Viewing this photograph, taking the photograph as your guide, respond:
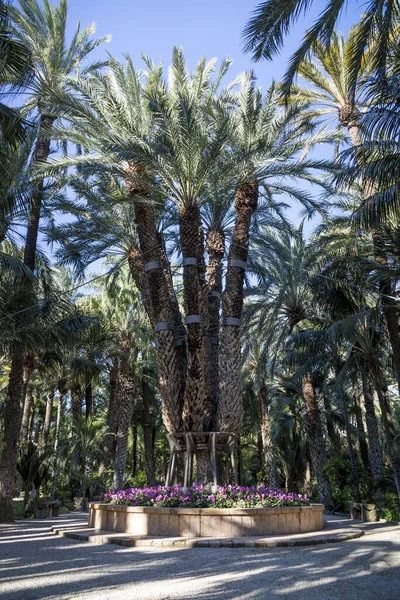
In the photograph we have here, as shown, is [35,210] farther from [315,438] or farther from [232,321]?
[315,438]

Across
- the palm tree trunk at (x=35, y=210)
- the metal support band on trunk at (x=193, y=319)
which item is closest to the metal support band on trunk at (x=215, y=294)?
the metal support band on trunk at (x=193, y=319)

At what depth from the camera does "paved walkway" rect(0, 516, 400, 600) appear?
4.93 meters

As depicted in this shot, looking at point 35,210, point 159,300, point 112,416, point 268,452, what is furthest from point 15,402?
point 268,452

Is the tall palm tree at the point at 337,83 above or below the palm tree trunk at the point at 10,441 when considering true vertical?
above

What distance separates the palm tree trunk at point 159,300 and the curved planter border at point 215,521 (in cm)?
245

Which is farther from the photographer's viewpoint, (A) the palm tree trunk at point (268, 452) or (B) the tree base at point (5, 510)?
(A) the palm tree trunk at point (268, 452)

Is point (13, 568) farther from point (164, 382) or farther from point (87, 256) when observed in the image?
point (87, 256)

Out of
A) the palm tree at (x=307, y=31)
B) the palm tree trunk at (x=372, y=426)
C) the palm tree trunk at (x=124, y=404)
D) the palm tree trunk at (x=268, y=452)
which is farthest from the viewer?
the palm tree trunk at (x=268, y=452)

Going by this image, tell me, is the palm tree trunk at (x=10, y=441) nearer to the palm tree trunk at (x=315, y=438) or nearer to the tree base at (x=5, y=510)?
the tree base at (x=5, y=510)

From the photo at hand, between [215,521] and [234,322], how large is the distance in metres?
4.88

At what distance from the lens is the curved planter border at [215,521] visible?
9.65 metres

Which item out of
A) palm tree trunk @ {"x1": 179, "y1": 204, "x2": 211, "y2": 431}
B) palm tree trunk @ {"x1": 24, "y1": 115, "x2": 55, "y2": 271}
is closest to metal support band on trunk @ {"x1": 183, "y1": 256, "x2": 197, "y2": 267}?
palm tree trunk @ {"x1": 179, "y1": 204, "x2": 211, "y2": 431}

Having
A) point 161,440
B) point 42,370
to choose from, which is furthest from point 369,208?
point 161,440

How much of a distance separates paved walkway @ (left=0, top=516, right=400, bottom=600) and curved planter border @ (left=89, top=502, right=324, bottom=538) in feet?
4.54
